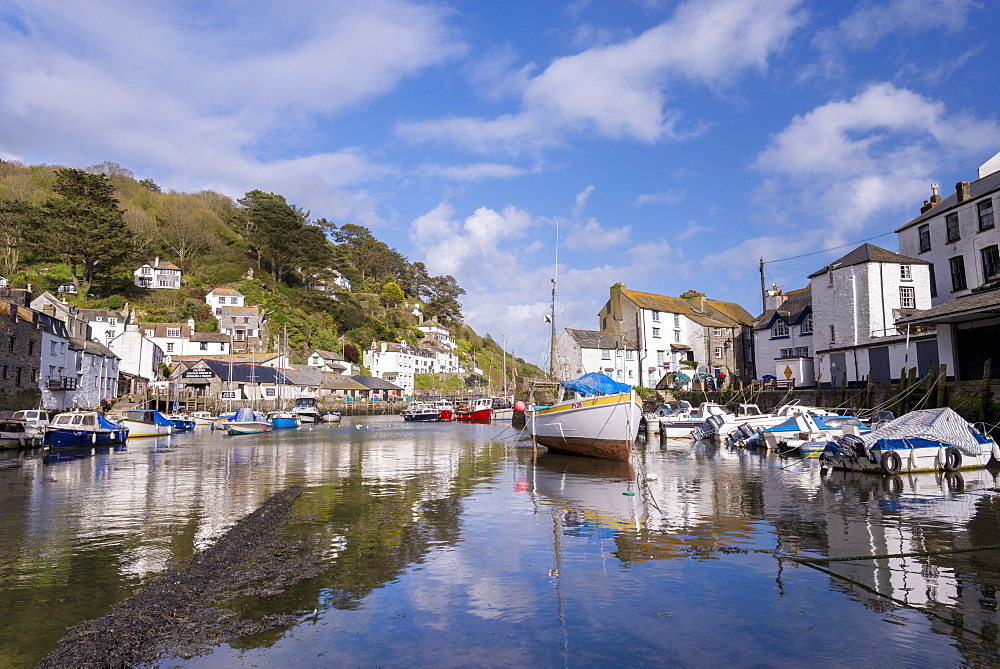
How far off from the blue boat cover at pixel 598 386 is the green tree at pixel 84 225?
85.9 m

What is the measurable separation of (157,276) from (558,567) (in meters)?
110

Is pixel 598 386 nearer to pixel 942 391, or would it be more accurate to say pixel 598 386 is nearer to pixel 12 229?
pixel 942 391

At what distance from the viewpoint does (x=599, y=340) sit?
222ft

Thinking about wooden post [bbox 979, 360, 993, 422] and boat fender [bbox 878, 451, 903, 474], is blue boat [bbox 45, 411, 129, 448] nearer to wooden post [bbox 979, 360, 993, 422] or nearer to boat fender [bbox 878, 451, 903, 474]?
boat fender [bbox 878, 451, 903, 474]

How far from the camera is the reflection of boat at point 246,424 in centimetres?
5412

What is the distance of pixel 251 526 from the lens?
12336 millimetres

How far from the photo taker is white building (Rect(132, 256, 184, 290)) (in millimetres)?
101250

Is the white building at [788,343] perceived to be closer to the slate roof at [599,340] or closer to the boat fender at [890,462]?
the slate roof at [599,340]

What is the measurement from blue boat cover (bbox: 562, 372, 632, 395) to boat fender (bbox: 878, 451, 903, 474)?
33.2ft

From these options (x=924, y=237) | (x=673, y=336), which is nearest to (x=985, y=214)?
(x=924, y=237)

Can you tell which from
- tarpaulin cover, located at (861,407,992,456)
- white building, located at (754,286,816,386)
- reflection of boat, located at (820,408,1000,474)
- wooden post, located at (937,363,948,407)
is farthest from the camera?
white building, located at (754,286,816,386)

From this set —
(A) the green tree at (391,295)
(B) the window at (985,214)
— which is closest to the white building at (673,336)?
(B) the window at (985,214)

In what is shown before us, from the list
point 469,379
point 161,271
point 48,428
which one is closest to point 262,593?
point 48,428

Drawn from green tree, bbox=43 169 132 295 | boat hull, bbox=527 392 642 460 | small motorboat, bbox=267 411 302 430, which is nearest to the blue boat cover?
boat hull, bbox=527 392 642 460
